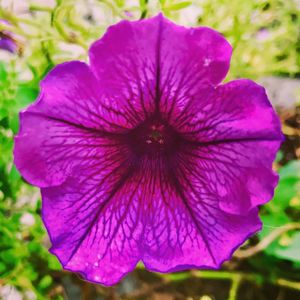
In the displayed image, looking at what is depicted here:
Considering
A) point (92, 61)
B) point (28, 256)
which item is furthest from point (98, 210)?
point (28, 256)

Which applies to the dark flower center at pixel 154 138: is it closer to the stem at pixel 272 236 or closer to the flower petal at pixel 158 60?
the flower petal at pixel 158 60

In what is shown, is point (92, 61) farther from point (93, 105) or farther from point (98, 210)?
point (98, 210)

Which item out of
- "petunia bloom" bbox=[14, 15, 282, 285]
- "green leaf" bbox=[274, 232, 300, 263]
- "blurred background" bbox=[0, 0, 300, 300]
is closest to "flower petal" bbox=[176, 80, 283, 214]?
"petunia bloom" bbox=[14, 15, 282, 285]

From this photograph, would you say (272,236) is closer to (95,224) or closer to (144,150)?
(144,150)

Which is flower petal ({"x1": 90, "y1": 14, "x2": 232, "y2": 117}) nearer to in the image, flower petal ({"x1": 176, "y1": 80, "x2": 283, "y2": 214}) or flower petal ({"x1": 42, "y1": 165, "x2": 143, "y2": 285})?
flower petal ({"x1": 176, "y1": 80, "x2": 283, "y2": 214})

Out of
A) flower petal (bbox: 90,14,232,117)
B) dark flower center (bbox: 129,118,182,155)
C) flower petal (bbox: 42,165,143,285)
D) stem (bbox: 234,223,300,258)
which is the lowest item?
stem (bbox: 234,223,300,258)

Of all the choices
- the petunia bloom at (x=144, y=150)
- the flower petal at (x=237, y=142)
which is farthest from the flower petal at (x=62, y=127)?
the flower petal at (x=237, y=142)

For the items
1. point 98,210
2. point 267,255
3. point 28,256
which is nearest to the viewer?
point 98,210
